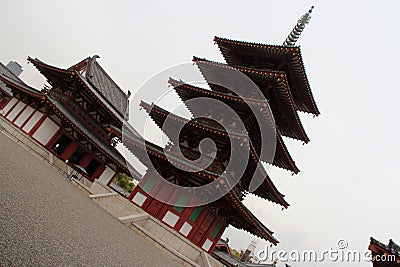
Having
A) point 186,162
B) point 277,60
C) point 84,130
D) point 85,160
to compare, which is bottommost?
point 85,160

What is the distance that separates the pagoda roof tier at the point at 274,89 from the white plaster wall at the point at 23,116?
561 inches

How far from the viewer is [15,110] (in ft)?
70.3

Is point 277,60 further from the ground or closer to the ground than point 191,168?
further from the ground

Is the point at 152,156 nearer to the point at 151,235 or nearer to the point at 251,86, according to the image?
the point at 151,235

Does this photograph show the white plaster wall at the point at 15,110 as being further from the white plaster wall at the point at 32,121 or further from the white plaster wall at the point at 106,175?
the white plaster wall at the point at 106,175

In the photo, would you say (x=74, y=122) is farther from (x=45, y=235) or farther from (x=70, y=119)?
(x=45, y=235)

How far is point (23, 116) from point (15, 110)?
4.73 feet

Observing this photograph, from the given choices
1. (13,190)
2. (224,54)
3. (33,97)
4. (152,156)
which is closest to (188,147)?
(152,156)

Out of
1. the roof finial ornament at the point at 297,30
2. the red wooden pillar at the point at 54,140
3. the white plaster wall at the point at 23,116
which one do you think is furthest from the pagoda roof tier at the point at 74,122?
the roof finial ornament at the point at 297,30

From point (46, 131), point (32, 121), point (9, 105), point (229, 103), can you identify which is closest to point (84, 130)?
point (46, 131)

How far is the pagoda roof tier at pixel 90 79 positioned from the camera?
66.8ft

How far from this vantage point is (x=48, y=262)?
4.13m

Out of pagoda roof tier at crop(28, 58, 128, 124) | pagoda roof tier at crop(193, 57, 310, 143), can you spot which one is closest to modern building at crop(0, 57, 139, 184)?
pagoda roof tier at crop(28, 58, 128, 124)

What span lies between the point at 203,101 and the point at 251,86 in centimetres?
275
